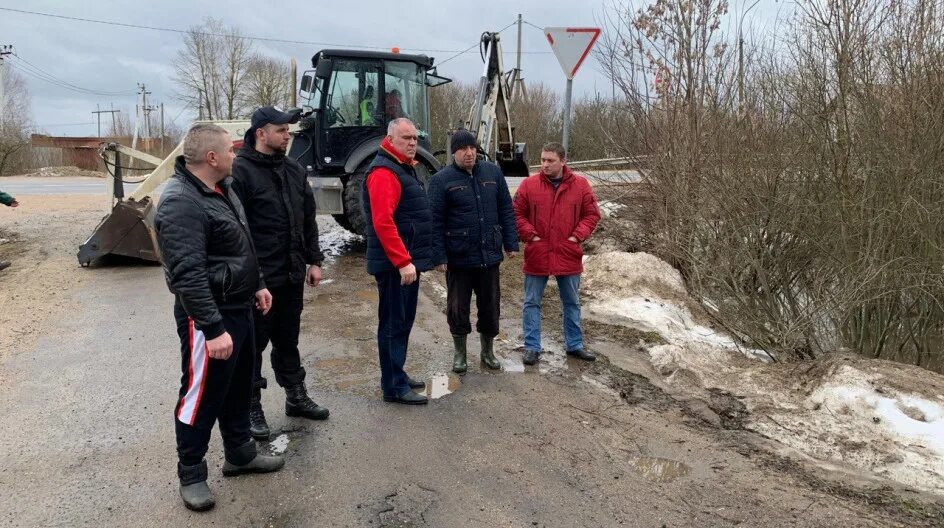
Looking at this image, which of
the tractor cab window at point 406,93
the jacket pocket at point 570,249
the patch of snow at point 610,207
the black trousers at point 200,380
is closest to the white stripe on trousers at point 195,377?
the black trousers at point 200,380

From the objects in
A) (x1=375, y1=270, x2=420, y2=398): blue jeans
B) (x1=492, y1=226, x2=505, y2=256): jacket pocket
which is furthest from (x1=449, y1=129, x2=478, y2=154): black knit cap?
(x1=375, y1=270, x2=420, y2=398): blue jeans

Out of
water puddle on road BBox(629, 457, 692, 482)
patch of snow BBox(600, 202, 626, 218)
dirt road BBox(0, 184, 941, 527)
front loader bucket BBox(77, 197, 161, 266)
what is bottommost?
water puddle on road BBox(629, 457, 692, 482)

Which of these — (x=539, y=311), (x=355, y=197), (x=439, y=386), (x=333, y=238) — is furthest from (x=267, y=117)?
(x=333, y=238)

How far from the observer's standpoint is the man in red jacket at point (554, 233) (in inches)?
210

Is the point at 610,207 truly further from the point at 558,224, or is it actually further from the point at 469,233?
the point at 469,233

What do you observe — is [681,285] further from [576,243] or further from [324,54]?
[324,54]

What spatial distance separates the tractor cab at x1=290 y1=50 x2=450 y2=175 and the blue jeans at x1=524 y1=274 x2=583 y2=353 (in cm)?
453

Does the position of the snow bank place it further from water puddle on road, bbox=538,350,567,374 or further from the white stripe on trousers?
the white stripe on trousers

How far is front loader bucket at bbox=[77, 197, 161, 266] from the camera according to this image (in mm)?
8633

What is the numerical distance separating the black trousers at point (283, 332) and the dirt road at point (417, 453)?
323 mm

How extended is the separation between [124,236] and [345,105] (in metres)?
3.50

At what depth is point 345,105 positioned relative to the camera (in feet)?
30.4

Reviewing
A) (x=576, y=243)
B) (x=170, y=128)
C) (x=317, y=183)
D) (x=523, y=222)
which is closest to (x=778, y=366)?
(x=576, y=243)

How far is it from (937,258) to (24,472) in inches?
242
